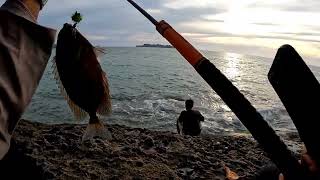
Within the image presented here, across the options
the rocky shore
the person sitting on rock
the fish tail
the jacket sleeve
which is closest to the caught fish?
the fish tail

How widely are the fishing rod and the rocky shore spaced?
3733mm

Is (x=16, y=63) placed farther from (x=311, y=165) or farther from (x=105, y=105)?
(x=105, y=105)

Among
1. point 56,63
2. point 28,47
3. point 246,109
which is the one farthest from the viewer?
point 56,63

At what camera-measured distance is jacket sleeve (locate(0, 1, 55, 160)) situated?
996 mm

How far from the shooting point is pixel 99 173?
6.78 m

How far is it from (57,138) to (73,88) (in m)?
5.87

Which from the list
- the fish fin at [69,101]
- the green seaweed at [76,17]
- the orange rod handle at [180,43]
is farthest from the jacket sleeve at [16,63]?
the fish fin at [69,101]

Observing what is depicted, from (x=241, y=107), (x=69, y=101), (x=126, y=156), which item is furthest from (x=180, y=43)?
(x=126, y=156)

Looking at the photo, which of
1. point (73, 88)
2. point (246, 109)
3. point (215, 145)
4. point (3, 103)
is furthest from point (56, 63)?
point (215, 145)

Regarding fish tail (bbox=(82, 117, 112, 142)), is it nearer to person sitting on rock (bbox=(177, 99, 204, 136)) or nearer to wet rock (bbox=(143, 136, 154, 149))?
wet rock (bbox=(143, 136, 154, 149))

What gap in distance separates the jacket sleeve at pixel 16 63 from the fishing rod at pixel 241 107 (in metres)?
1.24

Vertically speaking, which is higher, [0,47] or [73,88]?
[0,47]

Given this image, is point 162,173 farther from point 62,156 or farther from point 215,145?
point 215,145

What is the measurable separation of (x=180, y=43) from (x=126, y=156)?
18.5 feet
